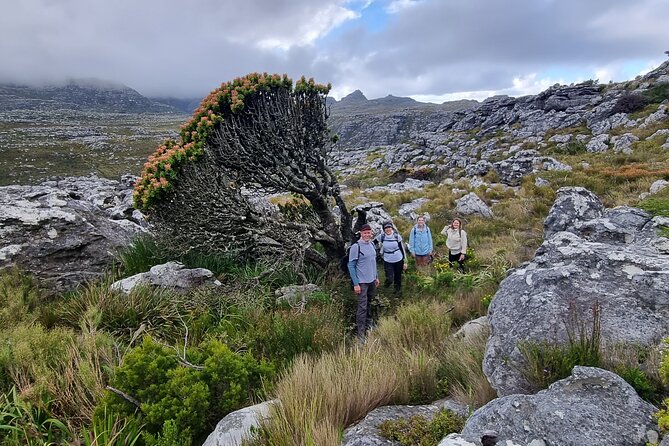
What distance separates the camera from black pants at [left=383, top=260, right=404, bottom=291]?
28.9ft

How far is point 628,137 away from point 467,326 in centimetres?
2868

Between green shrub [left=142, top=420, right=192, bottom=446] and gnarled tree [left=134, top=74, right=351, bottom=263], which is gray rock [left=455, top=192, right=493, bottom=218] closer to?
gnarled tree [left=134, top=74, right=351, bottom=263]

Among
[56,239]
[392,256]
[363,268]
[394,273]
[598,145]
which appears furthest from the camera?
[598,145]

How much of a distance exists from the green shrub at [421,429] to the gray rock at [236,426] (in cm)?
98

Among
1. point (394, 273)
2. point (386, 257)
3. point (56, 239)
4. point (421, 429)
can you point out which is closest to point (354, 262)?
point (386, 257)

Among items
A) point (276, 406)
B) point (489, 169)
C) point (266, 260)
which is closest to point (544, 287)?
point (276, 406)

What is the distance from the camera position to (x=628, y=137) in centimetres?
2658

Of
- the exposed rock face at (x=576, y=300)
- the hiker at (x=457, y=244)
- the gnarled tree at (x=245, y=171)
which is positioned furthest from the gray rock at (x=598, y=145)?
the exposed rock face at (x=576, y=300)

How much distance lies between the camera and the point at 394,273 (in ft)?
29.2

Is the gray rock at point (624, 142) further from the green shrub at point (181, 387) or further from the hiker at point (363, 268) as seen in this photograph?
the green shrub at point (181, 387)

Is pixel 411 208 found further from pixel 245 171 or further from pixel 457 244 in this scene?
pixel 245 171

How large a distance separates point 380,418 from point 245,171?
6466mm

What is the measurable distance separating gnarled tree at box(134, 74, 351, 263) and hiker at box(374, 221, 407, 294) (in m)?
1.12

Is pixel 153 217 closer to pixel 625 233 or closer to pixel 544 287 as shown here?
pixel 544 287
